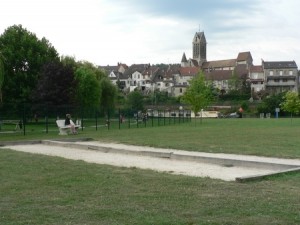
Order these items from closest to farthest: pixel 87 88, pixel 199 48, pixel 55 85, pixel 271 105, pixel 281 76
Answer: pixel 55 85 → pixel 87 88 → pixel 271 105 → pixel 281 76 → pixel 199 48

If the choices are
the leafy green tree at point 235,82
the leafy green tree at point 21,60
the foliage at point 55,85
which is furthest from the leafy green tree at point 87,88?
the leafy green tree at point 235,82

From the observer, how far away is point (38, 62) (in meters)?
49.2

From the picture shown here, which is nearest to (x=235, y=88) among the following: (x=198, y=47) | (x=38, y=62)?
(x=198, y=47)

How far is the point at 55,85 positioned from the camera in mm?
46781

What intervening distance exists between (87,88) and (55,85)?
9.87m

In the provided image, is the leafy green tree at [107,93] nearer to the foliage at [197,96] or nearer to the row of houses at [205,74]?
the foliage at [197,96]

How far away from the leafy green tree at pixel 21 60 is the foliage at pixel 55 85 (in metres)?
1.70

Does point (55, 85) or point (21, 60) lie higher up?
point (21, 60)

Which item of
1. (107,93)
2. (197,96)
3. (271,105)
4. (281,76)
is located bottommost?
(271,105)

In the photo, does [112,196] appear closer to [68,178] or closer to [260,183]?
[68,178]

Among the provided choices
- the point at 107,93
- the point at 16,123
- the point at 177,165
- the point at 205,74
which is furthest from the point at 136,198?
the point at 205,74

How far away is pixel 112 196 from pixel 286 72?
Result: 5261 inches

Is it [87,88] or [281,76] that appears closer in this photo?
[87,88]

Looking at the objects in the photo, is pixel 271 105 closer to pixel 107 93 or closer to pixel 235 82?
pixel 235 82
